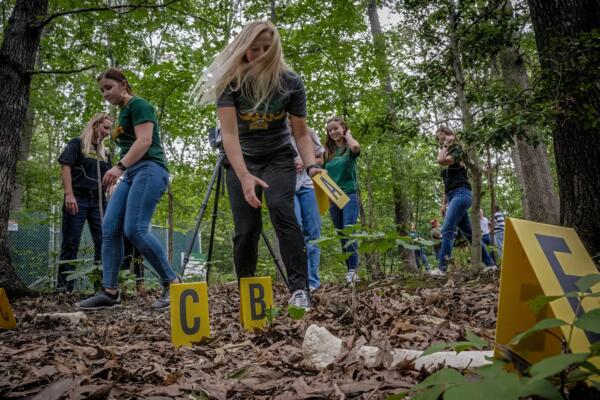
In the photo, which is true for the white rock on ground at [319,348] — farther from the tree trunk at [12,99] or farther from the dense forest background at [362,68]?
the tree trunk at [12,99]

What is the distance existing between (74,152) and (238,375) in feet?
13.9

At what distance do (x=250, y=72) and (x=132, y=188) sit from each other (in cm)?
139

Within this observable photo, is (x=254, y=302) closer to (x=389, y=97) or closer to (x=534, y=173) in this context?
(x=389, y=97)

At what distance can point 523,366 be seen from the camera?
1029 millimetres

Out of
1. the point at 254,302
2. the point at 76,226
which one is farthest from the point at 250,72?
the point at 76,226

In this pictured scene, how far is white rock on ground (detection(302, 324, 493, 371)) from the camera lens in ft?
4.82

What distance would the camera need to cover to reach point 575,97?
115 inches

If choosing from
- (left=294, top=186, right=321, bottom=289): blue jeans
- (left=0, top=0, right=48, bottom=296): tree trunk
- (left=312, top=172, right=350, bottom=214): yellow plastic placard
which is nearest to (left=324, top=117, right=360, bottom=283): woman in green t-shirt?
(left=294, top=186, right=321, bottom=289): blue jeans

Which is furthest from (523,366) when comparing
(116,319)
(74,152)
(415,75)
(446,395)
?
(74,152)

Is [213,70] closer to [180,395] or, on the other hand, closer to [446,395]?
[180,395]

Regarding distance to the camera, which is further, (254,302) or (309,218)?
(309,218)

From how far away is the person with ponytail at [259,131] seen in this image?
2686mm

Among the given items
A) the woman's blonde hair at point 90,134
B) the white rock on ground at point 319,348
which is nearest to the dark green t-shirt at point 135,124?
Answer: the woman's blonde hair at point 90,134

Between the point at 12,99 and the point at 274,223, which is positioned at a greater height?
the point at 12,99
